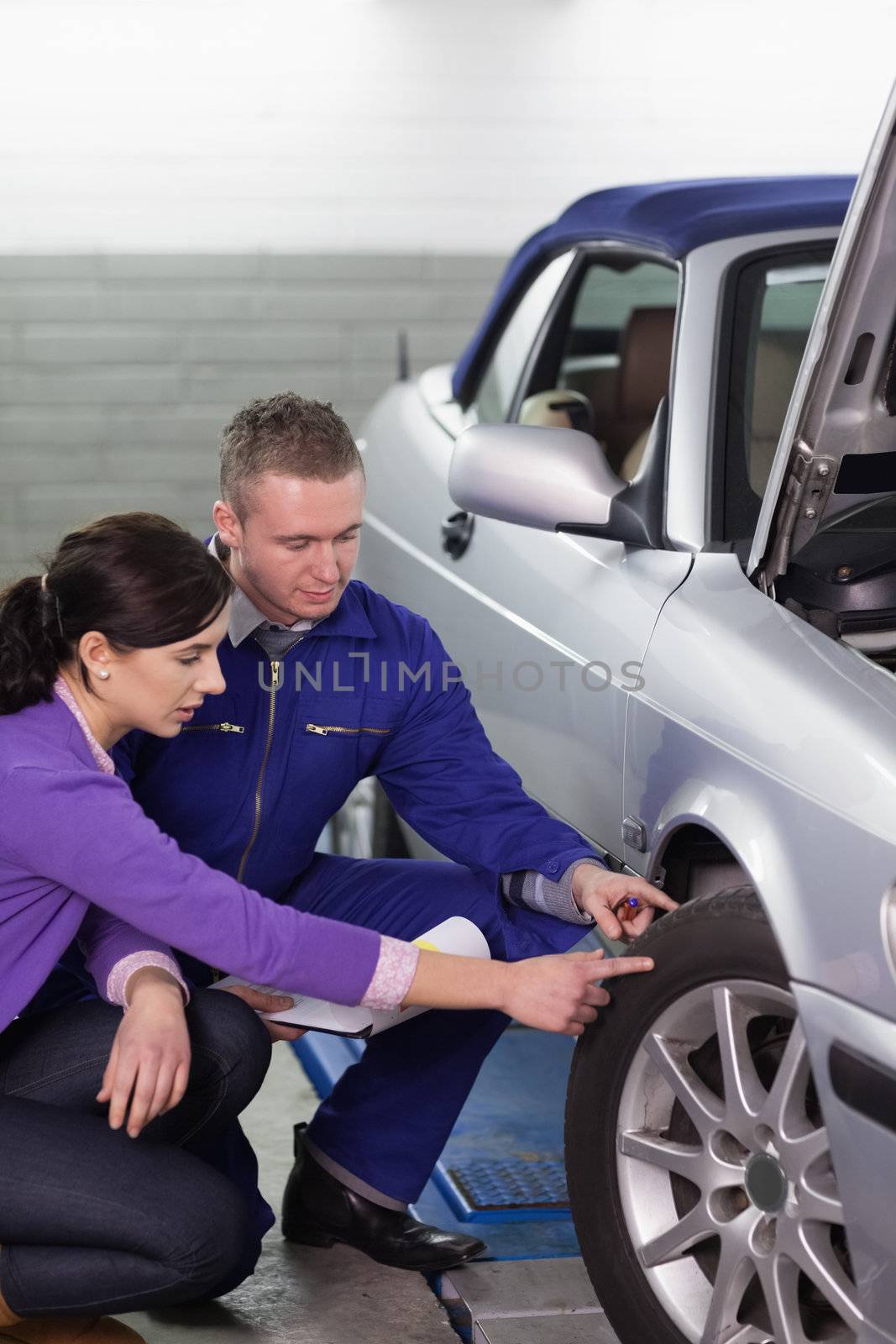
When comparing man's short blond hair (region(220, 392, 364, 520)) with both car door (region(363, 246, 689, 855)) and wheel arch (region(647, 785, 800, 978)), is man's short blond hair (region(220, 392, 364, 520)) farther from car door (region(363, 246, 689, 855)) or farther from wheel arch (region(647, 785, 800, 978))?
wheel arch (region(647, 785, 800, 978))

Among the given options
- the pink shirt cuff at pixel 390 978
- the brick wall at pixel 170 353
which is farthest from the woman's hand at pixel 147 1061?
the brick wall at pixel 170 353

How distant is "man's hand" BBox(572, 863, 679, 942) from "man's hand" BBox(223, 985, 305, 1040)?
0.48 metres

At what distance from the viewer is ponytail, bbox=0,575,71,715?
203 centimetres

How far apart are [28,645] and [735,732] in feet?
2.91

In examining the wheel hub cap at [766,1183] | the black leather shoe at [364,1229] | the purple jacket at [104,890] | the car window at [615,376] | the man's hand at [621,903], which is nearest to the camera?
the wheel hub cap at [766,1183]

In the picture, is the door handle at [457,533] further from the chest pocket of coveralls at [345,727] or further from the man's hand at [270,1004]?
the man's hand at [270,1004]

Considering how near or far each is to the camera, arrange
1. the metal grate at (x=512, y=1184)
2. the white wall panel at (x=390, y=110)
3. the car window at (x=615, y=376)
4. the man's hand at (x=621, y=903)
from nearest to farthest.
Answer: the man's hand at (x=621, y=903) → the metal grate at (x=512, y=1184) → the car window at (x=615, y=376) → the white wall panel at (x=390, y=110)

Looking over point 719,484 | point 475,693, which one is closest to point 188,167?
point 475,693

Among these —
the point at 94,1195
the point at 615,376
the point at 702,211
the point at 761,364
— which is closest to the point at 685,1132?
the point at 94,1195

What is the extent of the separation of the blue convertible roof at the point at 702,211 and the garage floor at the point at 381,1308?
1662 millimetres

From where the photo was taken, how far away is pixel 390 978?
2.06 meters

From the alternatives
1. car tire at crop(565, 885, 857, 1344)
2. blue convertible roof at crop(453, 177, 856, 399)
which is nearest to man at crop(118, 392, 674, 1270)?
car tire at crop(565, 885, 857, 1344)

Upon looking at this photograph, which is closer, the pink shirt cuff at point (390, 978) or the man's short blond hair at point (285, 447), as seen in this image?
the pink shirt cuff at point (390, 978)

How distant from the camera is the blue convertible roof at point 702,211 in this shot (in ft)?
8.95
